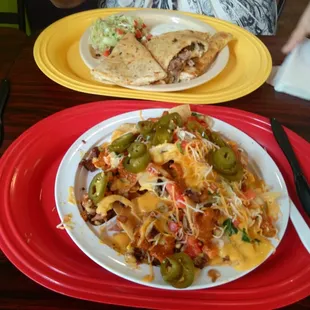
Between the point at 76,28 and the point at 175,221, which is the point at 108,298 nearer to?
the point at 175,221

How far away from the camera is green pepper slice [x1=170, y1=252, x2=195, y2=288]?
2.53ft

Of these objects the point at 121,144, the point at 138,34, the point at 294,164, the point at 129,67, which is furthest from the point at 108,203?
the point at 138,34

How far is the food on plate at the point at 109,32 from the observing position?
1460 mm

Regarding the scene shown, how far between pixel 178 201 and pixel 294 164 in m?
0.33

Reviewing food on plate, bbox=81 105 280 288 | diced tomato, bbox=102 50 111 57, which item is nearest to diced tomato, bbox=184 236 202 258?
food on plate, bbox=81 105 280 288

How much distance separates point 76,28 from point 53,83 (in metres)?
0.36

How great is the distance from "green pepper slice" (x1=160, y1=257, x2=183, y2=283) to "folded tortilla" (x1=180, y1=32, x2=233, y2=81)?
75cm

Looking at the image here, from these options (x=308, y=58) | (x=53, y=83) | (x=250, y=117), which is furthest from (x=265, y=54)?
(x=53, y=83)

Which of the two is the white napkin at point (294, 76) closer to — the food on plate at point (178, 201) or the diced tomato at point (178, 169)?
the food on plate at point (178, 201)

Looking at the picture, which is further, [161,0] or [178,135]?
[161,0]

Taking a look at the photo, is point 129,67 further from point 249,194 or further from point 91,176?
point 249,194

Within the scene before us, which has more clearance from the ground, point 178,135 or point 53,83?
point 178,135

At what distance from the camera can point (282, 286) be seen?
81 centimetres

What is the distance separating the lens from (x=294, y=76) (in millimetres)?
1326
